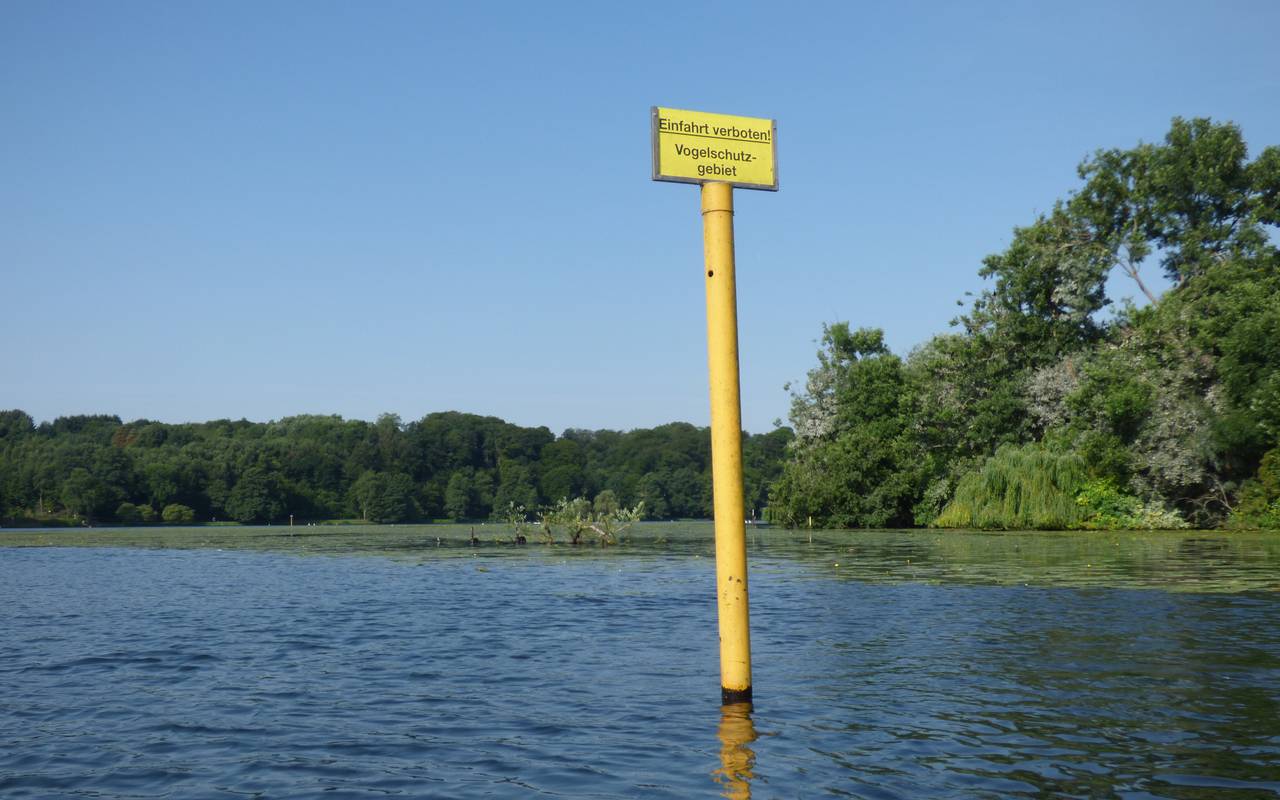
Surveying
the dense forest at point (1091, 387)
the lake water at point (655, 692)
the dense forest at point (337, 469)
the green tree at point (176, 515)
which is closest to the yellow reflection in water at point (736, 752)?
the lake water at point (655, 692)

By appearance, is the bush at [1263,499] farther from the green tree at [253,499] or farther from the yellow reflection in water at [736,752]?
the green tree at [253,499]

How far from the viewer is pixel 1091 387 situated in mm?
46812

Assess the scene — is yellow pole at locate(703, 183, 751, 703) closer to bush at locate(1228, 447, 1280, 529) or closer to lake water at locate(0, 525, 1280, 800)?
lake water at locate(0, 525, 1280, 800)

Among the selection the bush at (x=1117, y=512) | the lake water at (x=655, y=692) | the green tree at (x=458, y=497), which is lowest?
the lake water at (x=655, y=692)

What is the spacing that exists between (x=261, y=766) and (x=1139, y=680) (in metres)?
7.76

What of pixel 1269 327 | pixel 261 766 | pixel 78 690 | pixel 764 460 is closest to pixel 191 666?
pixel 78 690

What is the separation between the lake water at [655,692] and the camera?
7219mm

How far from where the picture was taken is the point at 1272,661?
1095cm

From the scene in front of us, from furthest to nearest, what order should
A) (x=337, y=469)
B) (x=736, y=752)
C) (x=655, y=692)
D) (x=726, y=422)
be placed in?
(x=337, y=469) → (x=655, y=692) → (x=726, y=422) → (x=736, y=752)

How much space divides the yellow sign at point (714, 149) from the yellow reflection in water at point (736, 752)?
14.1 ft

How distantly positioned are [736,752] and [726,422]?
243cm

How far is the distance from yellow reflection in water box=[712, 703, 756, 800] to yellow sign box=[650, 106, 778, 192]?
429 cm

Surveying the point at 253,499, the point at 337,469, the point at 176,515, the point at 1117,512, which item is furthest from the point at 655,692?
the point at 337,469

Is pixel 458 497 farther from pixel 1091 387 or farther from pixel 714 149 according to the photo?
pixel 714 149
